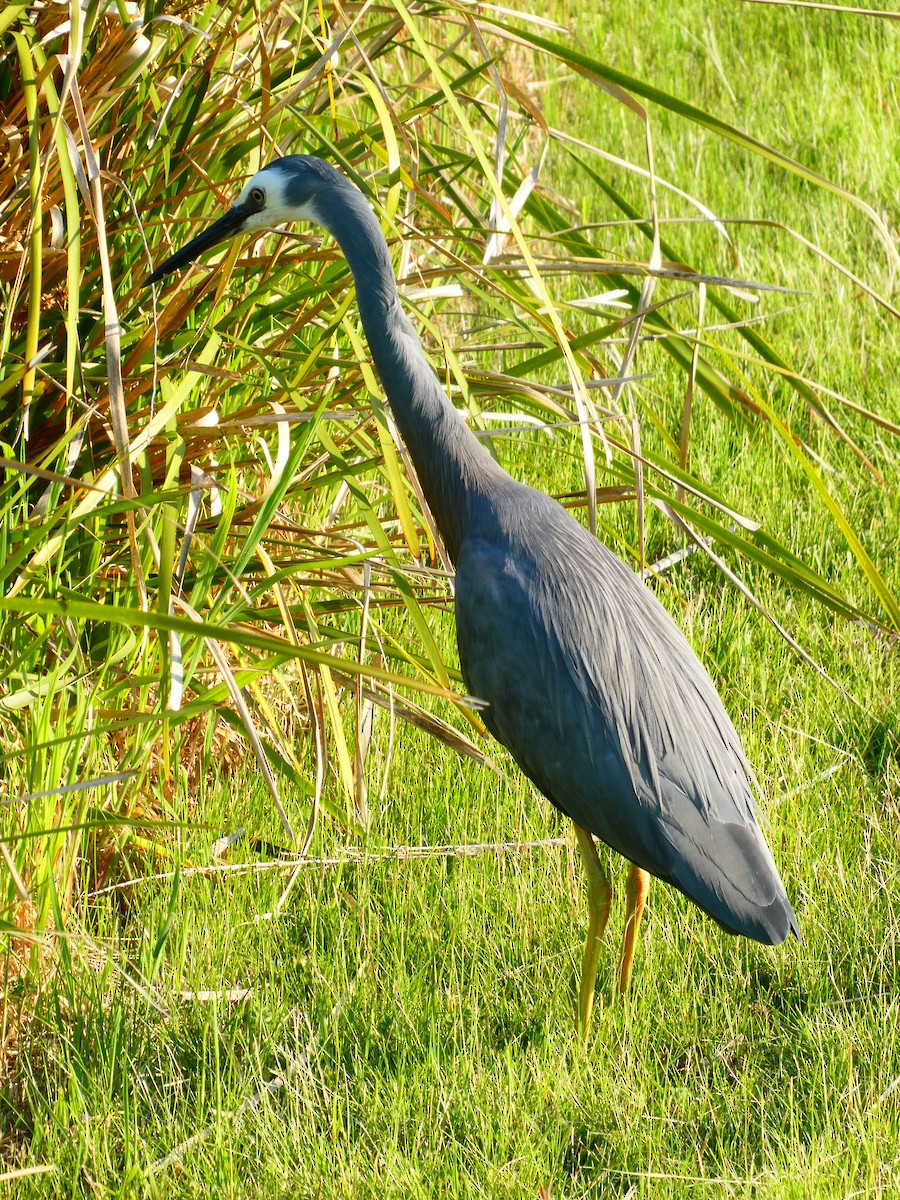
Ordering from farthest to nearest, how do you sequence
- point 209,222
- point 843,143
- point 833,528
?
1. point 843,143
2. point 833,528
3. point 209,222

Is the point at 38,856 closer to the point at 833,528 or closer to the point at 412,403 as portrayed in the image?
the point at 412,403

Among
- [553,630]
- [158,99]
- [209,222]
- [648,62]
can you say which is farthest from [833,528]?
[648,62]

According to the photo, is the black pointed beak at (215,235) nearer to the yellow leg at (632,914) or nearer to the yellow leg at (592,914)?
the yellow leg at (592,914)

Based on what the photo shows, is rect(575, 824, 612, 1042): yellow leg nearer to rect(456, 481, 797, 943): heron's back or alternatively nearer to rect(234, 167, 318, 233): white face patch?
rect(456, 481, 797, 943): heron's back

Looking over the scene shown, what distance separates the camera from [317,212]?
2.66 metres

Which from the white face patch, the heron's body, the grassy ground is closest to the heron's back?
the heron's body

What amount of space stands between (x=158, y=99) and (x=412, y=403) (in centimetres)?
87

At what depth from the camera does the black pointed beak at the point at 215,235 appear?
273 cm

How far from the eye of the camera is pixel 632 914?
285 centimetres

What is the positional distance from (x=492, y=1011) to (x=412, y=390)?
1.27 m

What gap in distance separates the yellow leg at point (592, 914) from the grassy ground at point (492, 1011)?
0.05m

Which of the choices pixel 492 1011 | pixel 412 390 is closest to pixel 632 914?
pixel 492 1011

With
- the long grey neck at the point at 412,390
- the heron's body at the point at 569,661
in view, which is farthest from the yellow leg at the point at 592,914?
the long grey neck at the point at 412,390

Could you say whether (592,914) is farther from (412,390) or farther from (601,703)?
(412,390)
